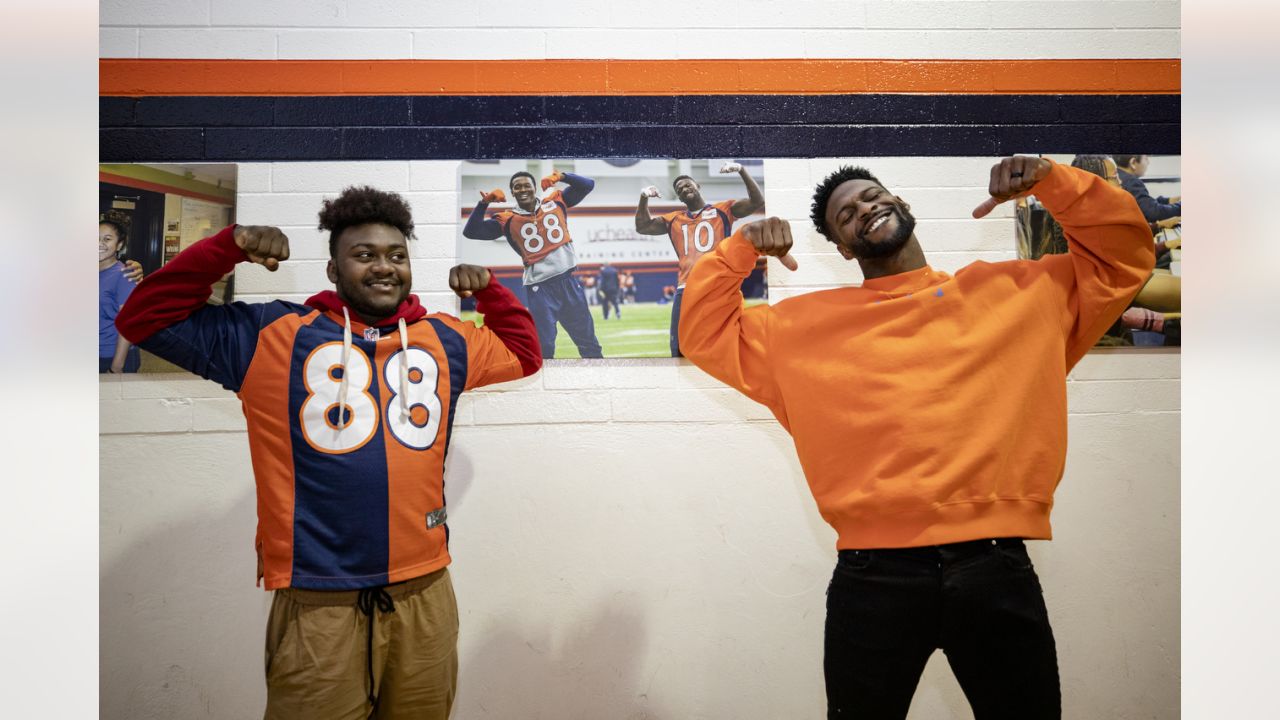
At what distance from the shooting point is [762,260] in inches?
88.4

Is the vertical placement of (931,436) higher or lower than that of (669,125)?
lower

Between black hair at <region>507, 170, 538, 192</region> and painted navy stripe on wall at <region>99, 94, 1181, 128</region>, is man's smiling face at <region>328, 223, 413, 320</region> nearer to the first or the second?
black hair at <region>507, 170, 538, 192</region>

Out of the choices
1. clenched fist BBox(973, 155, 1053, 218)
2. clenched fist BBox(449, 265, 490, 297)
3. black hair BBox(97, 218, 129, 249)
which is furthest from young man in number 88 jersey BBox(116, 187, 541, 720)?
clenched fist BBox(973, 155, 1053, 218)

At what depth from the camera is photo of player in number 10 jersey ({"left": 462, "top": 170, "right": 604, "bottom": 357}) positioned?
2.22 m

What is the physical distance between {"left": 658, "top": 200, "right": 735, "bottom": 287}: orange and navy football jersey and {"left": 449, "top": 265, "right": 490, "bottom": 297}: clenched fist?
2.35 feet

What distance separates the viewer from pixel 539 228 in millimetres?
2227

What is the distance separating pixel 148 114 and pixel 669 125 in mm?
1641

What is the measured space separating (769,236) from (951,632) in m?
0.89

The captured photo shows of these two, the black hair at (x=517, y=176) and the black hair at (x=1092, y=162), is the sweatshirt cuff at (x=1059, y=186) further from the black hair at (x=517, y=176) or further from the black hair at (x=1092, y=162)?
the black hair at (x=517, y=176)
